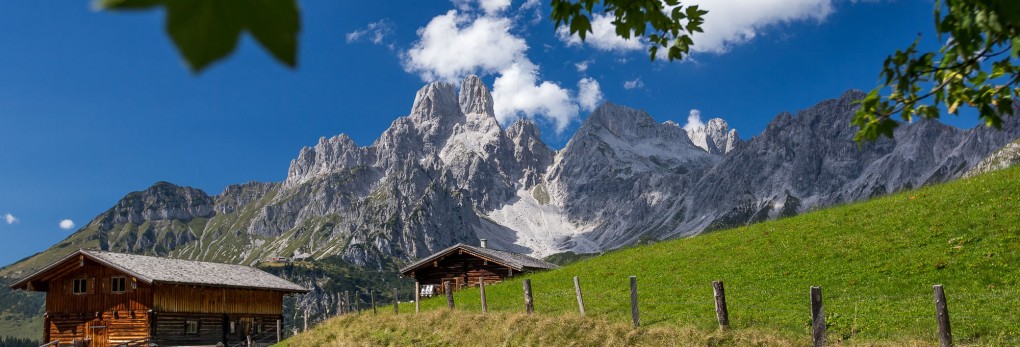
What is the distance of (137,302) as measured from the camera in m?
48.0

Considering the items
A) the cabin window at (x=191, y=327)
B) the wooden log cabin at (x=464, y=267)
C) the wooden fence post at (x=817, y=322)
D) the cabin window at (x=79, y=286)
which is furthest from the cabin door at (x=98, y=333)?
the wooden fence post at (x=817, y=322)

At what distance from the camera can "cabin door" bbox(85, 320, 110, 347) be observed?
160 feet

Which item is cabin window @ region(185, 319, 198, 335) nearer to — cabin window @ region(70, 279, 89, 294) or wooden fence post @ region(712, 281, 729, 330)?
cabin window @ region(70, 279, 89, 294)

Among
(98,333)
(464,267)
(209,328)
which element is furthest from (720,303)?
(98,333)

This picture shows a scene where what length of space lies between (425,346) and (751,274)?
16503mm

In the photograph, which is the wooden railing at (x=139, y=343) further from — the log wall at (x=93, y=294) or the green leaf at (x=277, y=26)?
the green leaf at (x=277, y=26)

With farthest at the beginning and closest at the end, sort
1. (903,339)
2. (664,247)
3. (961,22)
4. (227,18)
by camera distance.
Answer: (664,247)
(903,339)
(961,22)
(227,18)

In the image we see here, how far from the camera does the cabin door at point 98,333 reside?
48.8m

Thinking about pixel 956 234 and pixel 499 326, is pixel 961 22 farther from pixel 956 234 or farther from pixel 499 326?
pixel 956 234

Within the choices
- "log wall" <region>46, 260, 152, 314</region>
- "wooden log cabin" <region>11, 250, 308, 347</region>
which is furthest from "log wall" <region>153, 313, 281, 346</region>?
"log wall" <region>46, 260, 152, 314</region>

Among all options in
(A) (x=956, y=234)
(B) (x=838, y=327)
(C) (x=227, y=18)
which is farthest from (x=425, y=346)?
(C) (x=227, y=18)

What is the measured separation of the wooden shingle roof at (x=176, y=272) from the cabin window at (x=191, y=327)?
3.11 m

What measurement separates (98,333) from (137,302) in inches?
163

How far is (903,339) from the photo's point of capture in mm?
18328
